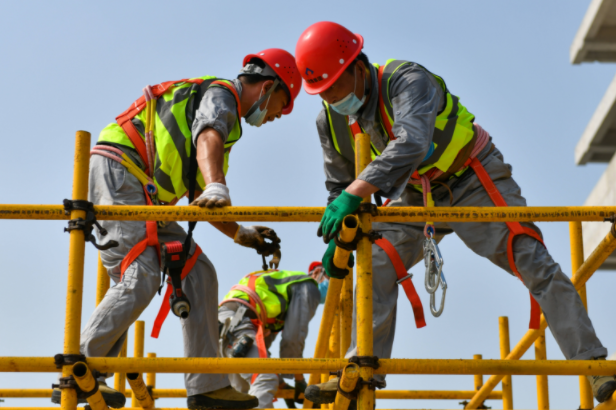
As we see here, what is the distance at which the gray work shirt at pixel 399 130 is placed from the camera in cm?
402

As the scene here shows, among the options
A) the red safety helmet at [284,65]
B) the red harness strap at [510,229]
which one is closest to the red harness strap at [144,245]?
the red safety helmet at [284,65]

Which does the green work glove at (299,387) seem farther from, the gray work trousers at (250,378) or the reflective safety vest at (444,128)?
the reflective safety vest at (444,128)


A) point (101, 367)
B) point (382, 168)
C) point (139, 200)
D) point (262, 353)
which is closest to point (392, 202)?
point (382, 168)

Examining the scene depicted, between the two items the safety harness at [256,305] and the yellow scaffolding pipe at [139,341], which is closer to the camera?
the yellow scaffolding pipe at [139,341]

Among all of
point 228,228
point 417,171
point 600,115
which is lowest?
point 228,228

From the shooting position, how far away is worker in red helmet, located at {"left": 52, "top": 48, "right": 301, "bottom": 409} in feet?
14.1

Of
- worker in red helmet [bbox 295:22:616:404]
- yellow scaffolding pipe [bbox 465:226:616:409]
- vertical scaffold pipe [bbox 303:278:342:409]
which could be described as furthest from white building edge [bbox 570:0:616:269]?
worker in red helmet [bbox 295:22:616:404]

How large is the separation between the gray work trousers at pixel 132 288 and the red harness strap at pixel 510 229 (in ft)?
5.78

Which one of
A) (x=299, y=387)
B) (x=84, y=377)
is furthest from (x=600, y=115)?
(x=84, y=377)

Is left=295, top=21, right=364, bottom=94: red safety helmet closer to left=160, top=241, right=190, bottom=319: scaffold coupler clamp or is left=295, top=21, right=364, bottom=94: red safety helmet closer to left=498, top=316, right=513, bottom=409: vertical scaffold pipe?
left=160, top=241, right=190, bottom=319: scaffold coupler clamp

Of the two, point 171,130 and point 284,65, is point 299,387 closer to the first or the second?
point 284,65

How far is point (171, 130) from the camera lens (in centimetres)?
465

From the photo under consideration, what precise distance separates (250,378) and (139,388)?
9.19 feet

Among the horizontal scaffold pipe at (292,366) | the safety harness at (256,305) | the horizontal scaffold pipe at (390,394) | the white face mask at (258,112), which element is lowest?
the horizontal scaffold pipe at (292,366)
